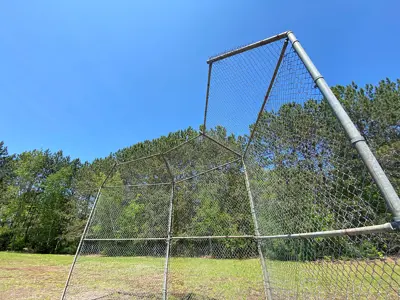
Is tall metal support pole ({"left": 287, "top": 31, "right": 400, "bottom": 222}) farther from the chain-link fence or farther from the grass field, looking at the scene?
the grass field

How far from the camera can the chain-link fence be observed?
1521 mm

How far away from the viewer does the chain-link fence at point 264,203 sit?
59.9 inches

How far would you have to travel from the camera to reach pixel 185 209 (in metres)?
5.34

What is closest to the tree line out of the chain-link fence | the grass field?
the chain-link fence

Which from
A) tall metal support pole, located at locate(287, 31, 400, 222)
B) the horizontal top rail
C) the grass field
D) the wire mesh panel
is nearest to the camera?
tall metal support pole, located at locate(287, 31, 400, 222)

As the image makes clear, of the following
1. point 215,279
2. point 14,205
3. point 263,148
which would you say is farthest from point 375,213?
point 14,205

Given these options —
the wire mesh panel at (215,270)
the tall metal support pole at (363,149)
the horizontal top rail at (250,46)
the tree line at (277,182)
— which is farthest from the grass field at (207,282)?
the horizontal top rail at (250,46)

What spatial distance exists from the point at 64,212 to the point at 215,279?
59.8 feet

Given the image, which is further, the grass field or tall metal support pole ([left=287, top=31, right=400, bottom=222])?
the grass field

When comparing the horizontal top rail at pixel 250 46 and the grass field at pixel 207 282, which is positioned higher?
the horizontal top rail at pixel 250 46

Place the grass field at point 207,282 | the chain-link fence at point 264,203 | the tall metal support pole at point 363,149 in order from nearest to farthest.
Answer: the tall metal support pole at point 363,149, the chain-link fence at point 264,203, the grass field at point 207,282

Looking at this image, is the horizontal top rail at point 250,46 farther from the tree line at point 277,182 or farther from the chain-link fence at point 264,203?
the tree line at point 277,182

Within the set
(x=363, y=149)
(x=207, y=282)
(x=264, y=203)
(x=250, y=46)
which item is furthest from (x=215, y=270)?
(x=363, y=149)

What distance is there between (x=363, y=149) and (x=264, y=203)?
7.65 feet
